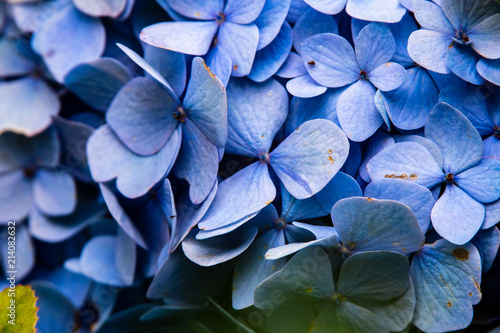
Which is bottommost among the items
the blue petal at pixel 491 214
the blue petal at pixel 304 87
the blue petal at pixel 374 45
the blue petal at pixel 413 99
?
the blue petal at pixel 491 214

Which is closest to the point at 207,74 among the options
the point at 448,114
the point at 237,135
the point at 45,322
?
the point at 237,135

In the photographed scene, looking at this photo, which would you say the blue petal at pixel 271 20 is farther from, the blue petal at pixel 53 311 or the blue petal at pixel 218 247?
the blue petal at pixel 53 311

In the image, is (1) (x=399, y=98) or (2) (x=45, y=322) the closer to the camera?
(1) (x=399, y=98)

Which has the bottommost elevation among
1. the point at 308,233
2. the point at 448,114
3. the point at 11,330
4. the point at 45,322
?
the point at 45,322

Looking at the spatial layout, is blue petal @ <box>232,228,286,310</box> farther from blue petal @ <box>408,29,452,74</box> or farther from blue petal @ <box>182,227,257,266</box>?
blue petal @ <box>408,29,452,74</box>

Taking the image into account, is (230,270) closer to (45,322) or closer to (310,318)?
(310,318)

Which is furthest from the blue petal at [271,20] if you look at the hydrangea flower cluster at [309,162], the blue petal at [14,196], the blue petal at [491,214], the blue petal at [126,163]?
the blue petal at [14,196]
